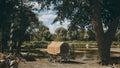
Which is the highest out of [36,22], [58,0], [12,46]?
[58,0]

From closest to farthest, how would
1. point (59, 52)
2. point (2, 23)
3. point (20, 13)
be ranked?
point (59, 52), point (2, 23), point (20, 13)

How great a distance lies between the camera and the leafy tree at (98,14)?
116 feet

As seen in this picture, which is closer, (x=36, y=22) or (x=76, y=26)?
(x=76, y=26)

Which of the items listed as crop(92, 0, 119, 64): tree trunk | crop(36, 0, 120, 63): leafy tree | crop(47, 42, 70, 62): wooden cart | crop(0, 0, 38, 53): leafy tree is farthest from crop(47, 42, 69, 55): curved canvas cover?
crop(0, 0, 38, 53): leafy tree

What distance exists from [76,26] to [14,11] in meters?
12.2

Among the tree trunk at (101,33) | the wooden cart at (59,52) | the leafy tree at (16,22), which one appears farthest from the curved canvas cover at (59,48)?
the leafy tree at (16,22)

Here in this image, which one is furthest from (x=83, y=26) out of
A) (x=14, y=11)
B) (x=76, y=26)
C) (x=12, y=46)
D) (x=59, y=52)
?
(x=12, y=46)

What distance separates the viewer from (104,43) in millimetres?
35688

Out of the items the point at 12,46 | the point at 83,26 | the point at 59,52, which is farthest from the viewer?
the point at 12,46

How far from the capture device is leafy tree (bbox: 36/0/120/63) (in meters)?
35.4

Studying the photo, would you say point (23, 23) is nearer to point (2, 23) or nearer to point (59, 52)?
point (2, 23)

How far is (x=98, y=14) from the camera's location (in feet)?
116

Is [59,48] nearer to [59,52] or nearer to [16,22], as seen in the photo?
[59,52]

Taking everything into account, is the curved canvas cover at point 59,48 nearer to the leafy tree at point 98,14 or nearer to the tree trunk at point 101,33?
the leafy tree at point 98,14
